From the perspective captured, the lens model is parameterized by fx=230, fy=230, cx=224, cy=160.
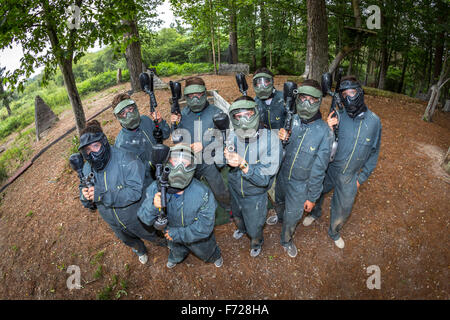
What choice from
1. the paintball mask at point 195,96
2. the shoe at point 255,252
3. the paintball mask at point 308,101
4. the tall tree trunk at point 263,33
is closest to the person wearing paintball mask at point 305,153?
the paintball mask at point 308,101

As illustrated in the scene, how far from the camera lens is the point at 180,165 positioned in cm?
287

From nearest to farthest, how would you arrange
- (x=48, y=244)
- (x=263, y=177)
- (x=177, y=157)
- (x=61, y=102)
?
(x=177, y=157), (x=263, y=177), (x=48, y=244), (x=61, y=102)

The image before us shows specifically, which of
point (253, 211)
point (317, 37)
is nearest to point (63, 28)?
point (253, 211)

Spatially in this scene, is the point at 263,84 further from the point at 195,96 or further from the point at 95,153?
the point at 95,153

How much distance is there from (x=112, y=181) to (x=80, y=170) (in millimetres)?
455

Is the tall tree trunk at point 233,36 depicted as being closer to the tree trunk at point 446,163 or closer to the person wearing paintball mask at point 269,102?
the person wearing paintball mask at point 269,102

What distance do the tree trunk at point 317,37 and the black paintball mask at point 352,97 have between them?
19.6 feet

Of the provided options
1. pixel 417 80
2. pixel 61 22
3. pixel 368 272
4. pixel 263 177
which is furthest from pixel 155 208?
pixel 417 80

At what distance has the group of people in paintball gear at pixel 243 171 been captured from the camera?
123 inches

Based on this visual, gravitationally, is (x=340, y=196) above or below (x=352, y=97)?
below

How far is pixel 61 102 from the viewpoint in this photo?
15.8 metres

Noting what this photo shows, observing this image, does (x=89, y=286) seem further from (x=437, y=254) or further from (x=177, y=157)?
(x=437, y=254)
